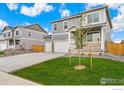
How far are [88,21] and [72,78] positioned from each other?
11847mm

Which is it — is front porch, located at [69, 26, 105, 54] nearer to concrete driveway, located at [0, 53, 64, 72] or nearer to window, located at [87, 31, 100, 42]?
window, located at [87, 31, 100, 42]

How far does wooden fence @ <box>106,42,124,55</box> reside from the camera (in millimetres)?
14484

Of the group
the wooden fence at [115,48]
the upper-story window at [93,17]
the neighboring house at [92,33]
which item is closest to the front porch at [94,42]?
the neighboring house at [92,33]

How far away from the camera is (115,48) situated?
14.8 m

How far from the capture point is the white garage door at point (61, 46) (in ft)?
55.8

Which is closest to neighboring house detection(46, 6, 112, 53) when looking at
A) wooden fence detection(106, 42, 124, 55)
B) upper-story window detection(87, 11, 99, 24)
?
upper-story window detection(87, 11, 99, 24)

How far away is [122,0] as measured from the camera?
21.2 feet

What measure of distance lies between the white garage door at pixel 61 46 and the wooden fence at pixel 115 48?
449 cm

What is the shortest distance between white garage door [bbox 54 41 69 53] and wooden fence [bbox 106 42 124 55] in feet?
14.7

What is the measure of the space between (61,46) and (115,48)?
6.18 metres

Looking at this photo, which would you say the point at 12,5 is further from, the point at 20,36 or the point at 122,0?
the point at 20,36
